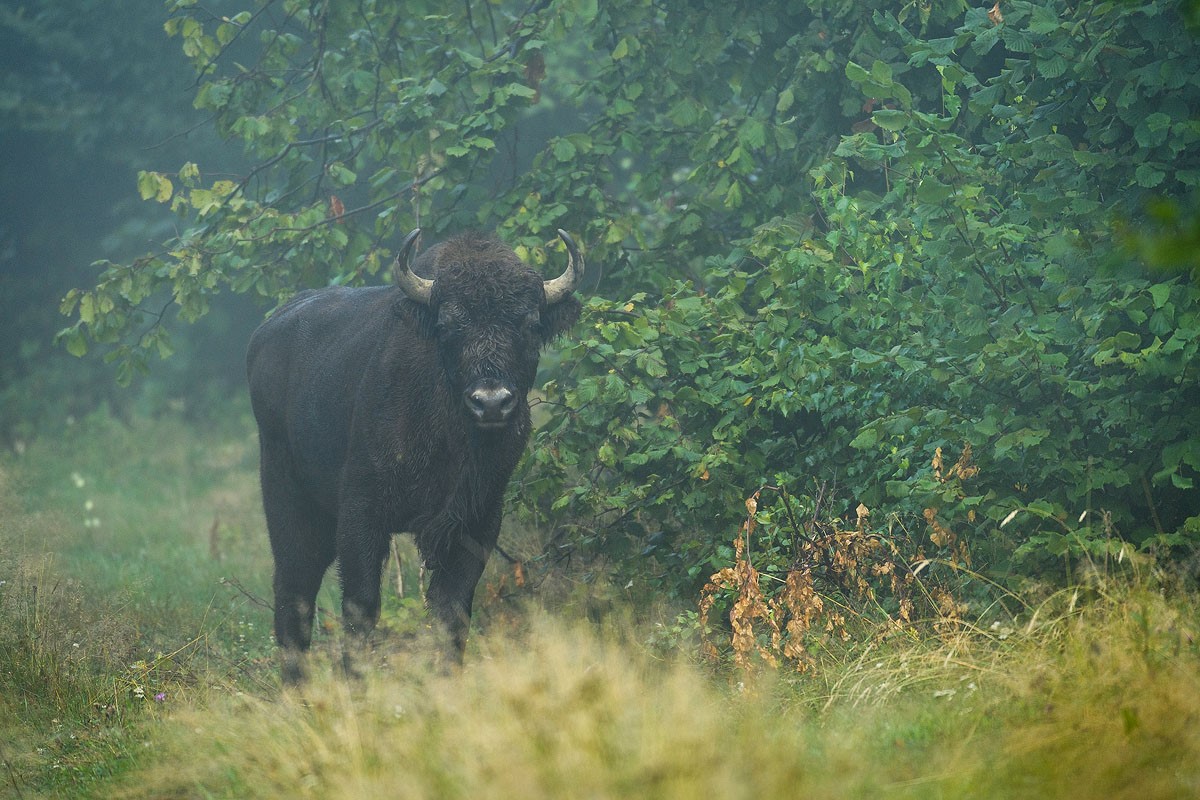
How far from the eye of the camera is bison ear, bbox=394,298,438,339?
6.96 metres

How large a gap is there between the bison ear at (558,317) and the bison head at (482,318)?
0.19ft

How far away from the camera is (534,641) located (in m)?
4.91

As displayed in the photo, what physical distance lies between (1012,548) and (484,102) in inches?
192

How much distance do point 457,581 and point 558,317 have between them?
160cm

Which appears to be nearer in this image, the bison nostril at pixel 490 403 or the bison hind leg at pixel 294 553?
the bison nostril at pixel 490 403

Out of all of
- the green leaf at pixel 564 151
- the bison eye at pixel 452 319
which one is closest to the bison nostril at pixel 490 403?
the bison eye at pixel 452 319

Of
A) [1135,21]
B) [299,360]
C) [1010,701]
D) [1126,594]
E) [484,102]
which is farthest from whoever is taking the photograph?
[484,102]

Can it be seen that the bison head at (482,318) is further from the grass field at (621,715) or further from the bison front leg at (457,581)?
the grass field at (621,715)

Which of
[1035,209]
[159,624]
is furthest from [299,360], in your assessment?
[1035,209]

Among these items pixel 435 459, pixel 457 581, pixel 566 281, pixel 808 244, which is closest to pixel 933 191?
pixel 808 244

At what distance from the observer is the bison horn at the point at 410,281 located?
22.7 feet

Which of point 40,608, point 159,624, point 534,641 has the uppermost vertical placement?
point 534,641

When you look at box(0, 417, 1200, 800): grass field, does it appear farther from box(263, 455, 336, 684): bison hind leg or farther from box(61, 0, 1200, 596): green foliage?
box(61, 0, 1200, 596): green foliage

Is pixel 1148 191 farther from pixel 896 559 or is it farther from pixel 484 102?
pixel 484 102
